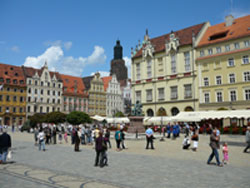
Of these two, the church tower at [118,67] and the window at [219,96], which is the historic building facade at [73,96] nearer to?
the church tower at [118,67]

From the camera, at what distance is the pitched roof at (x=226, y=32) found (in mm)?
44469

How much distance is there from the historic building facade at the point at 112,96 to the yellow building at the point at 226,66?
4681cm

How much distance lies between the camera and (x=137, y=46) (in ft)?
213

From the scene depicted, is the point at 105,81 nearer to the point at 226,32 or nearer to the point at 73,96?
the point at 73,96

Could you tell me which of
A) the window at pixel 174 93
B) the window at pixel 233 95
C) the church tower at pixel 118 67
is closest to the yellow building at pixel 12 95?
the window at pixel 174 93

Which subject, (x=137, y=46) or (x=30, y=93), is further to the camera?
(x=30, y=93)

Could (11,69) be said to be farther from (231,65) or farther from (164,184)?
(164,184)

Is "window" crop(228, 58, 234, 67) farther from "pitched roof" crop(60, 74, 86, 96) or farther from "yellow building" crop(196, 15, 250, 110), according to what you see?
"pitched roof" crop(60, 74, 86, 96)

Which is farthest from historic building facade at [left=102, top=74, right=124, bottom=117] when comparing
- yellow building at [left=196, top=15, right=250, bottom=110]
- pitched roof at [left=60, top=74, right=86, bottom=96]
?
yellow building at [left=196, top=15, right=250, bottom=110]

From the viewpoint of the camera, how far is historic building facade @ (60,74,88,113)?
80.8 m

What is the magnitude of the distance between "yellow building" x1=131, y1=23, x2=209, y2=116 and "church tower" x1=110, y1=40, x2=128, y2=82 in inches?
2682

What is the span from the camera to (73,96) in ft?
269

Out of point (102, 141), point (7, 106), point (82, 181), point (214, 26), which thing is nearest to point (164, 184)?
point (82, 181)

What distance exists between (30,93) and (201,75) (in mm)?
49408
